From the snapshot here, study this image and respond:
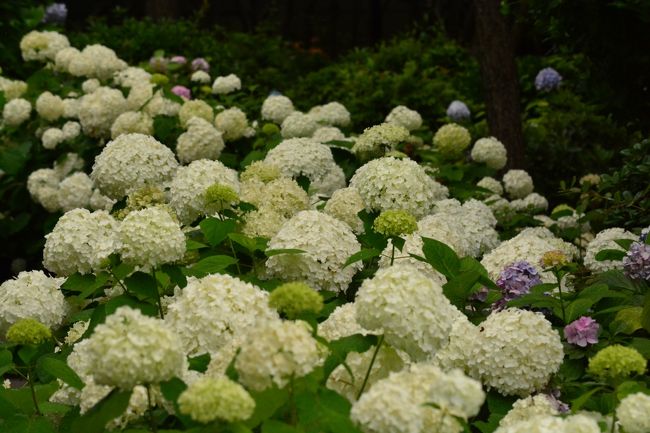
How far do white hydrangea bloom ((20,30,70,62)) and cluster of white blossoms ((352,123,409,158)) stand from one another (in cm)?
395

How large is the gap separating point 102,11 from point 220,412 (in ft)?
54.7

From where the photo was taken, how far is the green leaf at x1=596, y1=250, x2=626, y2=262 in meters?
3.69

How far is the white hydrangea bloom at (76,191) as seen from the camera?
6.36 m

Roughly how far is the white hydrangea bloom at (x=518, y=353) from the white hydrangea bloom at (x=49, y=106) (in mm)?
4768

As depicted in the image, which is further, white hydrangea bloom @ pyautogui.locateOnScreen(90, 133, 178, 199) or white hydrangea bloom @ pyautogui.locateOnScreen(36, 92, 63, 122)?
white hydrangea bloom @ pyautogui.locateOnScreen(36, 92, 63, 122)

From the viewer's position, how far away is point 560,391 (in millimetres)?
2979

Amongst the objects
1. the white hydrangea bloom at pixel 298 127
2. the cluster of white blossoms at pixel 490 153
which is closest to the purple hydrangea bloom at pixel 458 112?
the cluster of white blossoms at pixel 490 153

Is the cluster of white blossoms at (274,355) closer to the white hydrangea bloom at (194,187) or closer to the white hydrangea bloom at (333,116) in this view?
the white hydrangea bloom at (194,187)

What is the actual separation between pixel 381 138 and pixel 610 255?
4.16ft

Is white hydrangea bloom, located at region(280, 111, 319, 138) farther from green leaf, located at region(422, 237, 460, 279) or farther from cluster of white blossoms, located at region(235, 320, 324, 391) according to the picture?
cluster of white blossoms, located at region(235, 320, 324, 391)

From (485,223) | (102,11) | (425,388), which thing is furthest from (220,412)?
(102,11)

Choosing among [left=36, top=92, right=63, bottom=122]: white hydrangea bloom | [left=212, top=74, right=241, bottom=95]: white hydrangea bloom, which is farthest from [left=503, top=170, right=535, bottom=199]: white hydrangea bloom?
[left=36, top=92, right=63, bottom=122]: white hydrangea bloom

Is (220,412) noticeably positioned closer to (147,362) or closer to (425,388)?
(147,362)

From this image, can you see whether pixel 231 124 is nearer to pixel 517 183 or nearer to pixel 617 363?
pixel 517 183
